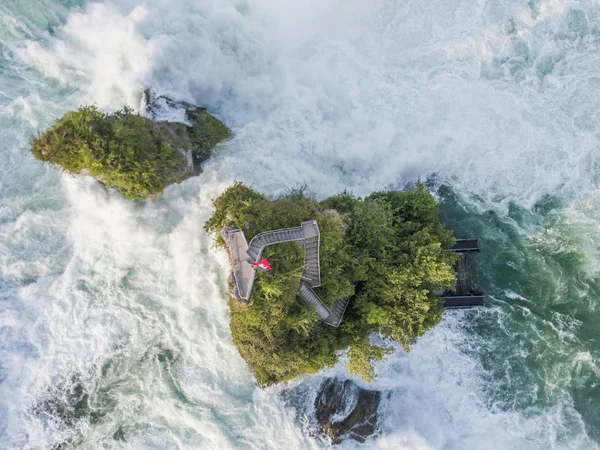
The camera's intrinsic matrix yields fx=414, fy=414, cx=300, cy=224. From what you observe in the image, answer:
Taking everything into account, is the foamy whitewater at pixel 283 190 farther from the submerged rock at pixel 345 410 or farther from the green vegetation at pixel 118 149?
the green vegetation at pixel 118 149

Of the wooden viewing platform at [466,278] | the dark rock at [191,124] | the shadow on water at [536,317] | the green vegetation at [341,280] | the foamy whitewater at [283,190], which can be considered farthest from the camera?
the shadow on water at [536,317]

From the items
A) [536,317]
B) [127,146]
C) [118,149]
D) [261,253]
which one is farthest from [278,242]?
[536,317]

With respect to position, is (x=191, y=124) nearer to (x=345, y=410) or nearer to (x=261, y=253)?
(x=261, y=253)

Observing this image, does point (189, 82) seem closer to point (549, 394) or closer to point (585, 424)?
point (549, 394)

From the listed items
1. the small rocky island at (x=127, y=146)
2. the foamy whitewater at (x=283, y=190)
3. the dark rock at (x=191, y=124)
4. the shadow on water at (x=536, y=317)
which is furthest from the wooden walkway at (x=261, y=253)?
the shadow on water at (x=536, y=317)

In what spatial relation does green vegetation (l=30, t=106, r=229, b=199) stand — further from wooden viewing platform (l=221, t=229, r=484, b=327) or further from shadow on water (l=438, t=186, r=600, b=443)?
shadow on water (l=438, t=186, r=600, b=443)

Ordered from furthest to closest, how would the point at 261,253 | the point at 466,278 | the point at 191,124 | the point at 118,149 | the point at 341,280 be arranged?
the point at 466,278
the point at 191,124
the point at 341,280
the point at 118,149
the point at 261,253
